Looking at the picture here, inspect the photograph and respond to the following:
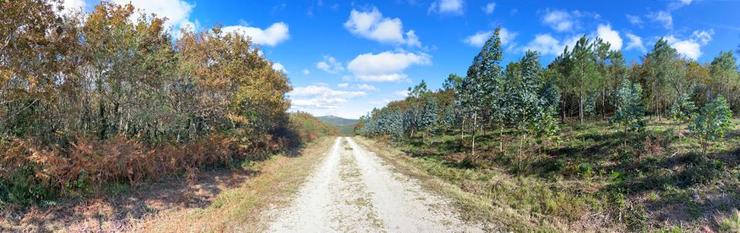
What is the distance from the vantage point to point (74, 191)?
9359mm

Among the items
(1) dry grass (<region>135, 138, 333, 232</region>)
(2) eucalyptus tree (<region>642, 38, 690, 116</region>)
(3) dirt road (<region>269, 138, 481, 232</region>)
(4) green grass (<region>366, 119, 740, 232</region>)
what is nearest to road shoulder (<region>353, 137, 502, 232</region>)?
(3) dirt road (<region>269, 138, 481, 232</region>)

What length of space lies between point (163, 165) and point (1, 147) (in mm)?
4825

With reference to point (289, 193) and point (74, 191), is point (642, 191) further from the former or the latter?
point (74, 191)

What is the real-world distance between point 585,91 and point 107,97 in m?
44.9

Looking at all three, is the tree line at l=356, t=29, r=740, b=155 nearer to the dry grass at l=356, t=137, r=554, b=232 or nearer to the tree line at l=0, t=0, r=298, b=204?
the dry grass at l=356, t=137, r=554, b=232

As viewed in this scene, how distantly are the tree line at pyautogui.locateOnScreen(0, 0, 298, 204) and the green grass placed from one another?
12190 millimetres

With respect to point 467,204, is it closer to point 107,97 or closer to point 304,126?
point 107,97

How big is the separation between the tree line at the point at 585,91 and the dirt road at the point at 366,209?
1133 cm

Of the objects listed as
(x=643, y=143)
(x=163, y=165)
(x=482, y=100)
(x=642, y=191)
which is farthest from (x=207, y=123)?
(x=643, y=143)

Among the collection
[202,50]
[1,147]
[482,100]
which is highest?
[202,50]

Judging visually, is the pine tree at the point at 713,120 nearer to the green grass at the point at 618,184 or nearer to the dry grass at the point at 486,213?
the green grass at the point at 618,184

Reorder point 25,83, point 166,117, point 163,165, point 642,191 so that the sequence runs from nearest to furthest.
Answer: point 25,83 < point 642,191 < point 163,165 < point 166,117

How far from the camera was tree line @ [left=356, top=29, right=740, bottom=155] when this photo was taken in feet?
60.2

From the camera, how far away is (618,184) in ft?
39.4
